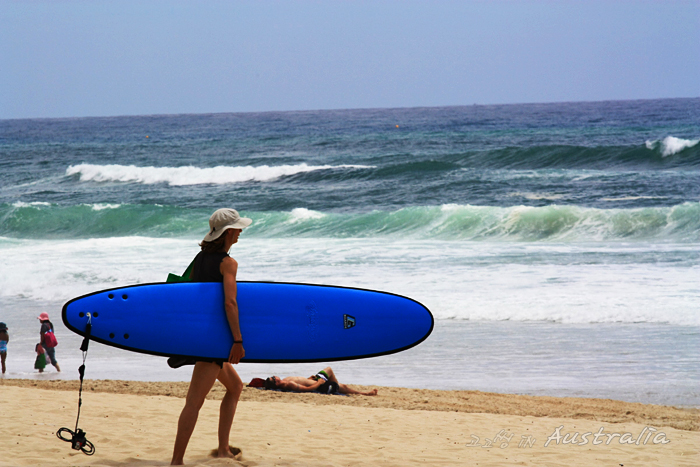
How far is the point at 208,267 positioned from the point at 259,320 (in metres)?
0.51

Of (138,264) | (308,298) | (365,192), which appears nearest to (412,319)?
(308,298)

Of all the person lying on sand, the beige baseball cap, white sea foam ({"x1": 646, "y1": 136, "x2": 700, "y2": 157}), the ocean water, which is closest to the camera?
the beige baseball cap

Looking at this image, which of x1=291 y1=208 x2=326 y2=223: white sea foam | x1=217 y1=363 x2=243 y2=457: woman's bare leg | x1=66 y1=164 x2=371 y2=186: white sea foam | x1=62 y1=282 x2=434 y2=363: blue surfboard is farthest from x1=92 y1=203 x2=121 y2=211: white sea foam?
x1=217 y1=363 x2=243 y2=457: woman's bare leg

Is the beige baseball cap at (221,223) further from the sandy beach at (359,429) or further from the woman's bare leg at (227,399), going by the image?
the sandy beach at (359,429)

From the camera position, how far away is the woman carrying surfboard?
10.4 feet

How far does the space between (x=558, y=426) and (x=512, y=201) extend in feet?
49.3

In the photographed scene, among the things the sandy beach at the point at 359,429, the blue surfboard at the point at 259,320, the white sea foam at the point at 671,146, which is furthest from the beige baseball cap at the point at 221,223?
the white sea foam at the point at 671,146

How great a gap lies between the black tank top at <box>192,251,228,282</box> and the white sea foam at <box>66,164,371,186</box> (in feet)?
80.1

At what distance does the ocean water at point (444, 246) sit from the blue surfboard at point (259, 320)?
250cm

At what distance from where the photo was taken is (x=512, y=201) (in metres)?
19.2

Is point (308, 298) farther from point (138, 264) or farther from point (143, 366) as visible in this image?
point (138, 264)

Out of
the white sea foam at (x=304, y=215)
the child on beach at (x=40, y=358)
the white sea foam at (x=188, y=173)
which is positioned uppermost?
the white sea foam at (x=188, y=173)

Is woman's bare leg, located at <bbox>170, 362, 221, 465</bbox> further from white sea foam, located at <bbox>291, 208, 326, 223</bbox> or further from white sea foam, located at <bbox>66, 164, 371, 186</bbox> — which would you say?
white sea foam, located at <bbox>66, 164, 371, 186</bbox>

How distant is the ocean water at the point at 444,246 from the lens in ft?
22.1
